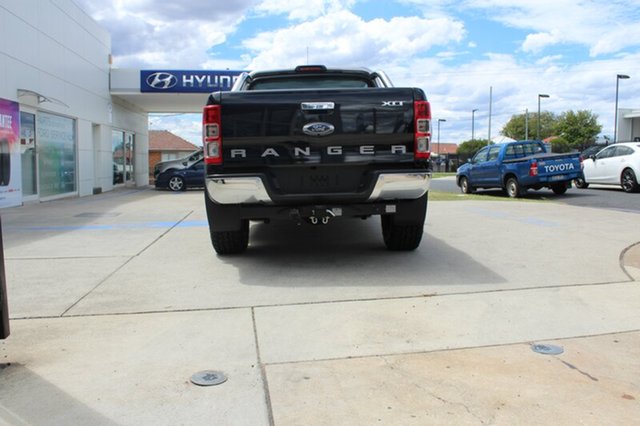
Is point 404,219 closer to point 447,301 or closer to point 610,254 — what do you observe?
point 447,301

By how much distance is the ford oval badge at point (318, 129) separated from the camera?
5.32m

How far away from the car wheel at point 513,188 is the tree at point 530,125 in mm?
86069

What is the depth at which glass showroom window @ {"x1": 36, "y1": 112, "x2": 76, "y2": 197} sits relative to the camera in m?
15.1

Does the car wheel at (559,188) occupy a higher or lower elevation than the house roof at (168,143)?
lower

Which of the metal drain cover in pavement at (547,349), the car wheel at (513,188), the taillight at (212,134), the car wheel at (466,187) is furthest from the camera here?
the car wheel at (466,187)

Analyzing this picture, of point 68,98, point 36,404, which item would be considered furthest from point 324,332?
point 68,98

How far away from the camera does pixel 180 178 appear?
20344mm

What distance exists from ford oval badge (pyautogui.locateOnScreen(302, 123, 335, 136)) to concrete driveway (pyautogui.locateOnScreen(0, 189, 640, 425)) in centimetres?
147

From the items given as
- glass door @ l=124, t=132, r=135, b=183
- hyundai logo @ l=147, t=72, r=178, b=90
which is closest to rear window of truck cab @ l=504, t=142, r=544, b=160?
hyundai logo @ l=147, t=72, r=178, b=90

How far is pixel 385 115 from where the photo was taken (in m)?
5.36

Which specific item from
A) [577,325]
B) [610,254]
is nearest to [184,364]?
[577,325]

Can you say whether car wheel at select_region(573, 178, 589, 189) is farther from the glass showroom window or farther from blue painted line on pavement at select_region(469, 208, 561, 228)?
the glass showroom window

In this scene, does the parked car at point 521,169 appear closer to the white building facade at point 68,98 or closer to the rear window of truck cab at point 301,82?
the rear window of truck cab at point 301,82

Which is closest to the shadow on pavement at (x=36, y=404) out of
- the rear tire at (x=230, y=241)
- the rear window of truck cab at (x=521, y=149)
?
the rear tire at (x=230, y=241)
